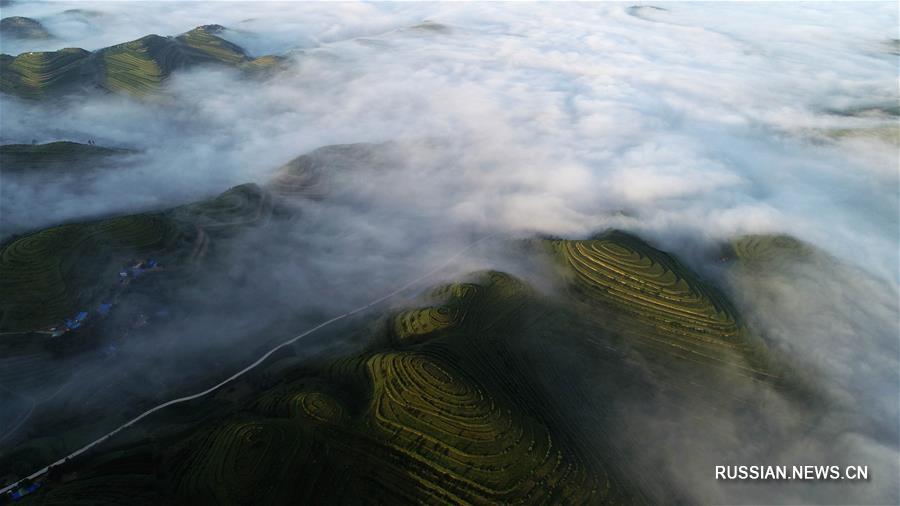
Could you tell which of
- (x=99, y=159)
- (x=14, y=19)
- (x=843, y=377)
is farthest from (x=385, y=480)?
(x=14, y=19)

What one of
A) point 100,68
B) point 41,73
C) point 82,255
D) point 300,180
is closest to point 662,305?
point 300,180

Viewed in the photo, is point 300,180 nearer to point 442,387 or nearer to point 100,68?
point 442,387

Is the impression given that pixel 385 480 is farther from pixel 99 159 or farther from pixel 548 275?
pixel 99 159

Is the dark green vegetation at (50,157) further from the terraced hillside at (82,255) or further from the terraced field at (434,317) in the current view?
the terraced field at (434,317)

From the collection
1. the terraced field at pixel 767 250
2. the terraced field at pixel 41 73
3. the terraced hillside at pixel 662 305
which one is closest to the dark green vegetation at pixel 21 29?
the terraced field at pixel 41 73

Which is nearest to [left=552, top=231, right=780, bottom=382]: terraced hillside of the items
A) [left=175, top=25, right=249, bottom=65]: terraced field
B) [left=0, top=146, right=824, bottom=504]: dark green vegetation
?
[left=0, top=146, right=824, bottom=504]: dark green vegetation

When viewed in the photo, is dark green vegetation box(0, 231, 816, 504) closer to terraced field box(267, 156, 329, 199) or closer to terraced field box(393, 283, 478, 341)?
terraced field box(393, 283, 478, 341)
